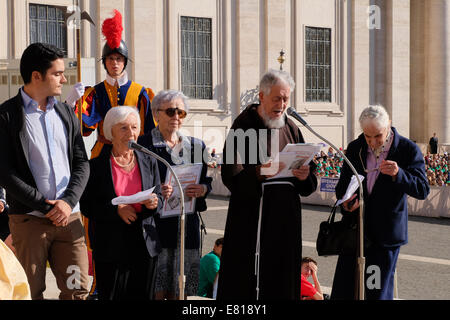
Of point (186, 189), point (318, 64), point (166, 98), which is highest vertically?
point (318, 64)

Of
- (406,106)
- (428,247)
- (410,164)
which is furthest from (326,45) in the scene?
(410,164)

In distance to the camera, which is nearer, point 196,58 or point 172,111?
point 172,111

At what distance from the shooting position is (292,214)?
4402mm

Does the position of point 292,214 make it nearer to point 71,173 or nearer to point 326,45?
point 71,173

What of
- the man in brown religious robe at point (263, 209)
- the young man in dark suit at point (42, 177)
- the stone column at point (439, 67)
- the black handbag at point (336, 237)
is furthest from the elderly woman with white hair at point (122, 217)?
the stone column at point (439, 67)

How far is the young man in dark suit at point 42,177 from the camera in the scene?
4176 mm

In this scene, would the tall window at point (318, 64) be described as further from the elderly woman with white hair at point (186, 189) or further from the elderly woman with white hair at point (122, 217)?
the elderly woman with white hair at point (122, 217)

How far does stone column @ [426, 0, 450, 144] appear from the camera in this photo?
112 ft

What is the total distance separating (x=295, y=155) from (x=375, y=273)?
1.49 meters

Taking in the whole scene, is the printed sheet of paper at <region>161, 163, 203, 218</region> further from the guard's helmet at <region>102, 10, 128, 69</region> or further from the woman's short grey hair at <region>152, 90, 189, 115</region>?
the guard's helmet at <region>102, 10, 128, 69</region>

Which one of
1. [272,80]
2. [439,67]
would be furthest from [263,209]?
[439,67]

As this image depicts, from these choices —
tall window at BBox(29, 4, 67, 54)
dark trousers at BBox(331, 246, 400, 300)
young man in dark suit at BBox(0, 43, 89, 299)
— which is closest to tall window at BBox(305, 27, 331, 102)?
tall window at BBox(29, 4, 67, 54)

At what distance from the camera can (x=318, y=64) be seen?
3097 cm

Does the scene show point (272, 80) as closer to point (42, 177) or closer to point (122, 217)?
point (122, 217)
